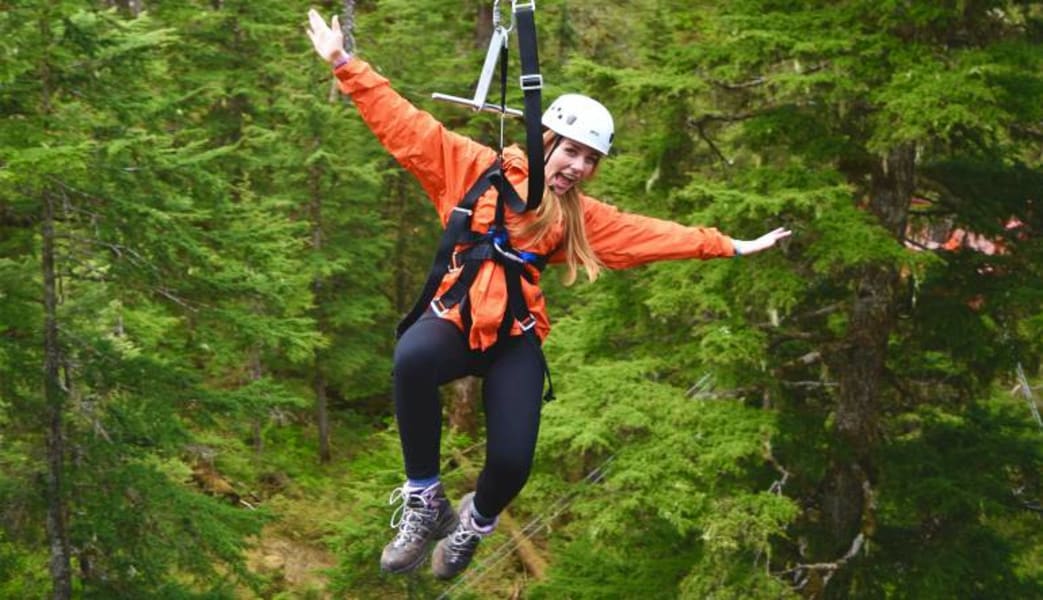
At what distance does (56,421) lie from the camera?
9.88 m

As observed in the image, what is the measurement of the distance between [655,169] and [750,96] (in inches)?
50.6

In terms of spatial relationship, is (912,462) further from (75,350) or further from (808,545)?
(75,350)

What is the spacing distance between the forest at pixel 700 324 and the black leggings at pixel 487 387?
12.6 ft

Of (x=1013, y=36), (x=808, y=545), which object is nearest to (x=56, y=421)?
(x=808, y=545)

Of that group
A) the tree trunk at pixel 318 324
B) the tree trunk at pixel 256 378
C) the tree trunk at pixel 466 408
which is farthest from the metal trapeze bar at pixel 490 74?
the tree trunk at pixel 256 378

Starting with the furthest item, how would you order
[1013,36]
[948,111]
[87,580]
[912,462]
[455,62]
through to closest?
[455,62] → [87,580] → [912,462] → [1013,36] → [948,111]

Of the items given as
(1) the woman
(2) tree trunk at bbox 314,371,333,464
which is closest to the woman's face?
(1) the woman

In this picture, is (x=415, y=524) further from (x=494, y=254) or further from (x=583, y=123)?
(x=583, y=123)

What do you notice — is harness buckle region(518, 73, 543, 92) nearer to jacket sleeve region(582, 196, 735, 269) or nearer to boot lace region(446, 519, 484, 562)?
jacket sleeve region(582, 196, 735, 269)

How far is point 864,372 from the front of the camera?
948cm

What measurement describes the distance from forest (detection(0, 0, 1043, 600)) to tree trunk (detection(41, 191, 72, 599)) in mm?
27

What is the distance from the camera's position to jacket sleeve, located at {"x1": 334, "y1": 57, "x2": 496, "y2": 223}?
3.80 meters

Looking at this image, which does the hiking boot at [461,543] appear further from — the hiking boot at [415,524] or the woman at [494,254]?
the woman at [494,254]

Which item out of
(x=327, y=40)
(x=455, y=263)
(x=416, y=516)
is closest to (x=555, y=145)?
(x=455, y=263)
